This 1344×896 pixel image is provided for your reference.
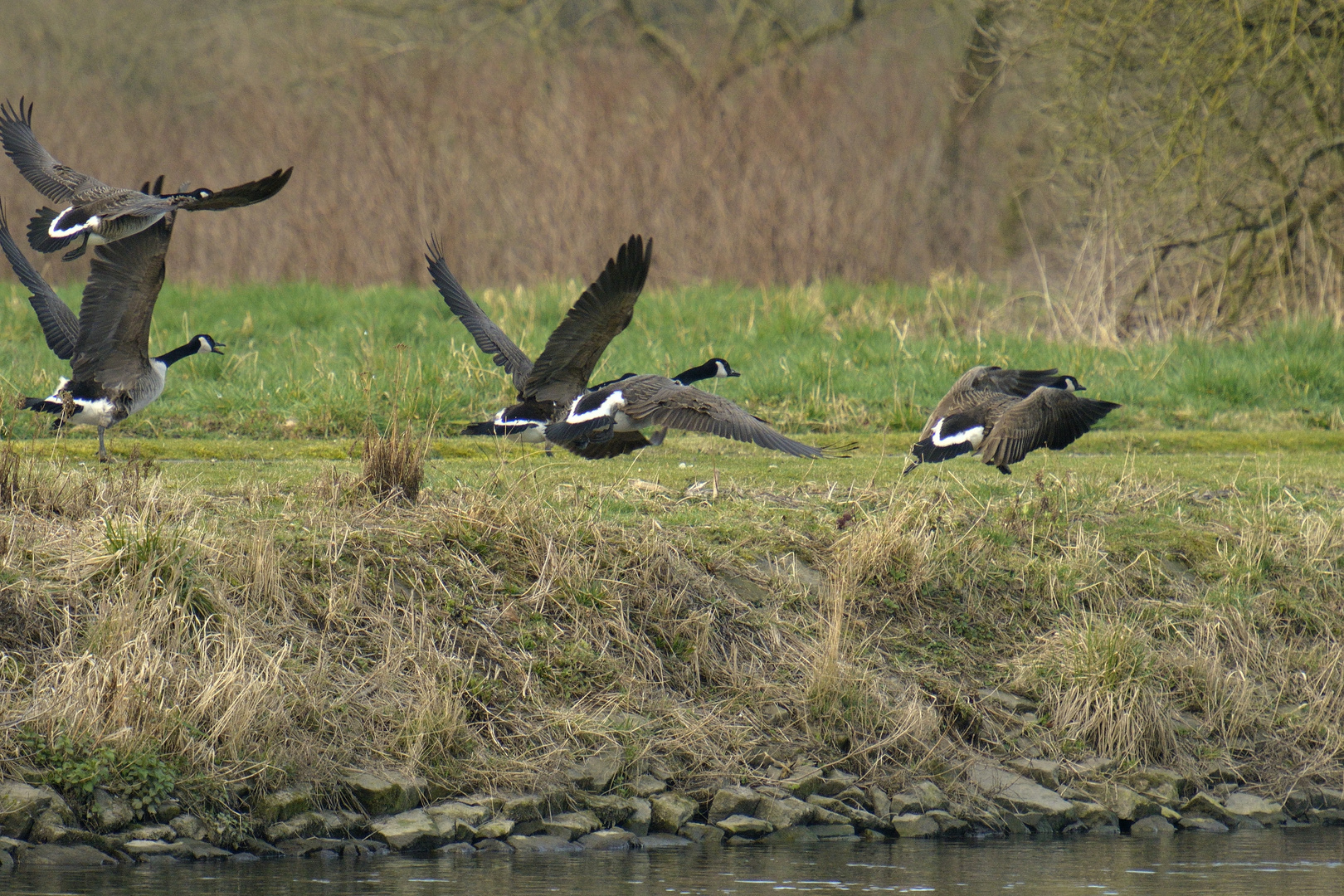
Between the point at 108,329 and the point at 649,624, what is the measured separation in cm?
434

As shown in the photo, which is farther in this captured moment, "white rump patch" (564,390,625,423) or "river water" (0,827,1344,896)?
"white rump patch" (564,390,625,423)

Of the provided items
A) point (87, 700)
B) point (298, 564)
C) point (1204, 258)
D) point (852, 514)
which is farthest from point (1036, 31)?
point (87, 700)

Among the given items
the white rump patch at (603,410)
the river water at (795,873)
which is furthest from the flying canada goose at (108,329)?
the river water at (795,873)

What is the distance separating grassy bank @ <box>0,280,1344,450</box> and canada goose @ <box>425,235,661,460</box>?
119cm

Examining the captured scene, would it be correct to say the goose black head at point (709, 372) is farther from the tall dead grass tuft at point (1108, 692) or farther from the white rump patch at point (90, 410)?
the white rump patch at point (90, 410)

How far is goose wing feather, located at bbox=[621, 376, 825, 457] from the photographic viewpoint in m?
8.39

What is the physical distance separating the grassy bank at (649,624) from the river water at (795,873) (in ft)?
1.89

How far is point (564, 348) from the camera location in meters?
9.98

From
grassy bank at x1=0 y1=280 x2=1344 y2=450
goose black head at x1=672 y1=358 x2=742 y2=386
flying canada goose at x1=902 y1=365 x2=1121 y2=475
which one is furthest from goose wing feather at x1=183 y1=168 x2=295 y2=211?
flying canada goose at x1=902 y1=365 x2=1121 y2=475

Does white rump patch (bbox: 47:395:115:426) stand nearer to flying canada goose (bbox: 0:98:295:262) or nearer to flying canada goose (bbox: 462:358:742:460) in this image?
flying canada goose (bbox: 0:98:295:262)

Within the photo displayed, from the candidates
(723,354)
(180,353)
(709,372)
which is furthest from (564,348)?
(723,354)

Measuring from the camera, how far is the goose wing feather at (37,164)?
1023 centimetres

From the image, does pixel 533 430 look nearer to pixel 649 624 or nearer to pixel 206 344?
pixel 649 624

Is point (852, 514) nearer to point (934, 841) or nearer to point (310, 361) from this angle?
point (934, 841)
